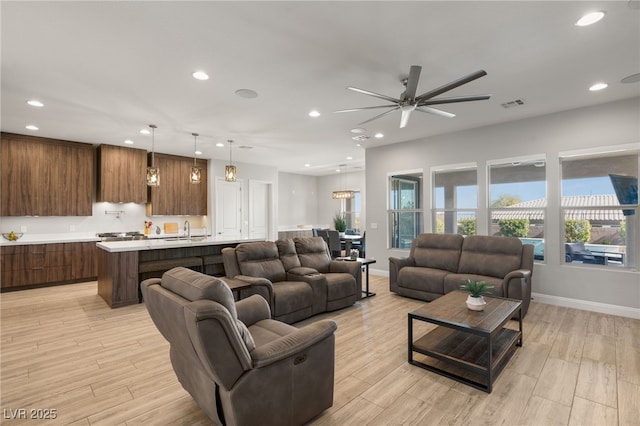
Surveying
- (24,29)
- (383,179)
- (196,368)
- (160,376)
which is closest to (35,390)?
(160,376)

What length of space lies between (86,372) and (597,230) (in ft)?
20.8

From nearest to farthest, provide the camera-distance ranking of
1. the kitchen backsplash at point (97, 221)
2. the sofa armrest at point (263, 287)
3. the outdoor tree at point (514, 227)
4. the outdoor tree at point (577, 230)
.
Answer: the sofa armrest at point (263, 287), the outdoor tree at point (577, 230), the outdoor tree at point (514, 227), the kitchen backsplash at point (97, 221)

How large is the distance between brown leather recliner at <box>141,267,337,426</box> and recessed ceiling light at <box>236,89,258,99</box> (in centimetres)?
258

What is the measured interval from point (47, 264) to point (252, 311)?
5.41 metres

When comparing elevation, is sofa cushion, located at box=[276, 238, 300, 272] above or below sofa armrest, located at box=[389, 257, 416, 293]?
above

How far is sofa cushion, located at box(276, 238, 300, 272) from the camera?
14.6ft

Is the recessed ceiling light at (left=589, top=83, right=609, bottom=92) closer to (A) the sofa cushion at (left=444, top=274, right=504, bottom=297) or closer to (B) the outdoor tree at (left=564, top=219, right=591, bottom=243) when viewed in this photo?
(B) the outdoor tree at (left=564, top=219, right=591, bottom=243)

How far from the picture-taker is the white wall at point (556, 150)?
4.13m

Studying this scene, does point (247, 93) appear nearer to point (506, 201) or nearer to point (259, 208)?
point (506, 201)

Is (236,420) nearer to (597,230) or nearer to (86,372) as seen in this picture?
(86,372)

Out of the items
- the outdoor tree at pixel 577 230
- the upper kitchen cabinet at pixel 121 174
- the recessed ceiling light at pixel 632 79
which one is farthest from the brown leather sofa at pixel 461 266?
the upper kitchen cabinet at pixel 121 174

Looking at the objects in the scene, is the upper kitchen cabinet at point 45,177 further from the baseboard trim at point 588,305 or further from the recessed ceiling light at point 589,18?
the baseboard trim at point 588,305

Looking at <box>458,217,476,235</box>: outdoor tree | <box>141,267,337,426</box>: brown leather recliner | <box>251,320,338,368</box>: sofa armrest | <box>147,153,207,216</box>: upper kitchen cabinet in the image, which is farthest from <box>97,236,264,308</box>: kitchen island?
<box>458,217,476,235</box>: outdoor tree

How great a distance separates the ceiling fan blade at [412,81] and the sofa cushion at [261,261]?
2.59 metres
